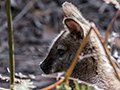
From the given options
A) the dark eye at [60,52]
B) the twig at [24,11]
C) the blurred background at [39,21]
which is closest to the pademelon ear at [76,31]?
the dark eye at [60,52]

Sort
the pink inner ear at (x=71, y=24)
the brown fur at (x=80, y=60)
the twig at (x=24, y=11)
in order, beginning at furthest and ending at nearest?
1. the twig at (x=24, y=11)
2. the brown fur at (x=80, y=60)
3. the pink inner ear at (x=71, y=24)

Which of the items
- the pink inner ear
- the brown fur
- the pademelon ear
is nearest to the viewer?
the pink inner ear

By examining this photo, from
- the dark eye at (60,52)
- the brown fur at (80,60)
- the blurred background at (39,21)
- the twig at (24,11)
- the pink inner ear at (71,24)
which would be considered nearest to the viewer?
the pink inner ear at (71,24)

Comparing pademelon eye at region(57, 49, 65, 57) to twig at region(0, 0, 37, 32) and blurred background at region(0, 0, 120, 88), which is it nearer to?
blurred background at region(0, 0, 120, 88)

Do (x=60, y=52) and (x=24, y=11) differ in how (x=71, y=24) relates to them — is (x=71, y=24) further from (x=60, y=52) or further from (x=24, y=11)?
(x=24, y=11)

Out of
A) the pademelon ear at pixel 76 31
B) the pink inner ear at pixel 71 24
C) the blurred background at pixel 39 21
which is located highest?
the blurred background at pixel 39 21

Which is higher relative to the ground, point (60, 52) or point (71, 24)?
point (71, 24)

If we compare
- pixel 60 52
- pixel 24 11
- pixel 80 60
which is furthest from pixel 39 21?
pixel 80 60

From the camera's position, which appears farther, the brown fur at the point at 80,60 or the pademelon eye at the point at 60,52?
the pademelon eye at the point at 60,52

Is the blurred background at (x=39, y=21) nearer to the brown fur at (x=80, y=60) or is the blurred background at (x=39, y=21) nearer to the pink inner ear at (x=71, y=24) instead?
the brown fur at (x=80, y=60)

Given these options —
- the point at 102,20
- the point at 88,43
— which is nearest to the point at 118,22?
the point at 102,20

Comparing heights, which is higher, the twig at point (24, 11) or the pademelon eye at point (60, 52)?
the twig at point (24, 11)

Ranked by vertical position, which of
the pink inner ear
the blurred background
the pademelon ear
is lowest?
the pademelon ear

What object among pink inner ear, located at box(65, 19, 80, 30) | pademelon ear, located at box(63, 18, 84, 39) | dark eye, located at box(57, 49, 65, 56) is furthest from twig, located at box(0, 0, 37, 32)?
pink inner ear, located at box(65, 19, 80, 30)
